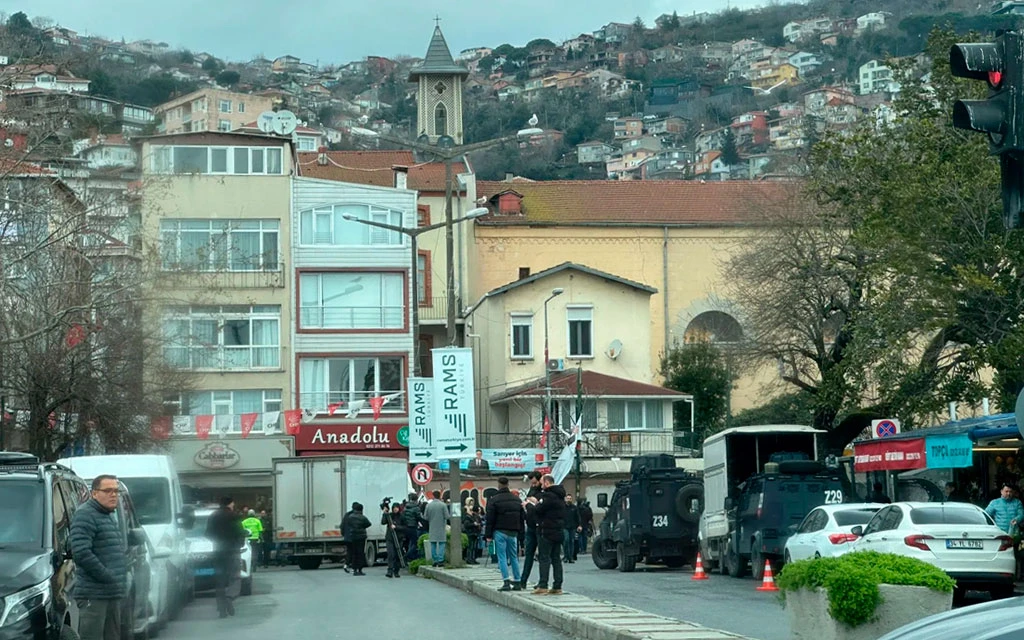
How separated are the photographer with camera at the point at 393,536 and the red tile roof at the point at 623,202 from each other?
117ft

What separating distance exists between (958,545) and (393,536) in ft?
50.3

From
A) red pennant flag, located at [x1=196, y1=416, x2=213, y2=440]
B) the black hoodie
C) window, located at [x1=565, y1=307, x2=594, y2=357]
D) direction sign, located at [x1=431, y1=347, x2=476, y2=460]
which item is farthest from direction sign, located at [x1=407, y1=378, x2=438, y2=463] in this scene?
window, located at [x1=565, y1=307, x2=594, y2=357]

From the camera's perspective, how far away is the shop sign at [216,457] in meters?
54.9

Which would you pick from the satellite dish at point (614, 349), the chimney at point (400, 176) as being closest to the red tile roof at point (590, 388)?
the satellite dish at point (614, 349)

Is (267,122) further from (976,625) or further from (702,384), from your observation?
(976,625)

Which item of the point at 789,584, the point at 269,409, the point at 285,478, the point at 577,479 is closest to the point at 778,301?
the point at 577,479

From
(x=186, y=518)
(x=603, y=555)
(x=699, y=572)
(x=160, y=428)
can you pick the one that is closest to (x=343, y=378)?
(x=160, y=428)

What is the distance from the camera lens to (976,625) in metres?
5.51

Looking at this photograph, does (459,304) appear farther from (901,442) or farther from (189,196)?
(901,442)

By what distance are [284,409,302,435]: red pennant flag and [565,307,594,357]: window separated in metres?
14.6

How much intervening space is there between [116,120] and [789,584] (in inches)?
1160

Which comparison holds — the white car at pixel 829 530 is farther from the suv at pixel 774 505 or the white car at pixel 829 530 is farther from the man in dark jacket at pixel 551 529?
the man in dark jacket at pixel 551 529

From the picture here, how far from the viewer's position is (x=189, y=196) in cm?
5800

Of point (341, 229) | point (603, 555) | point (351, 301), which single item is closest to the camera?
point (603, 555)
